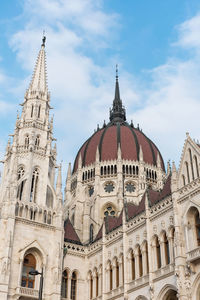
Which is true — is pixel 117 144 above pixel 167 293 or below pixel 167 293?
above

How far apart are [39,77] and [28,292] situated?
24867mm

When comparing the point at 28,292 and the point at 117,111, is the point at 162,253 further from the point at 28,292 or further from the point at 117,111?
the point at 117,111

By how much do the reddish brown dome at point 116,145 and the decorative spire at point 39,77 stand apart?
1234 centimetres

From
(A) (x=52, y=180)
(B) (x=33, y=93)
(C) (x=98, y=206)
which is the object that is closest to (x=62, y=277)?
(A) (x=52, y=180)

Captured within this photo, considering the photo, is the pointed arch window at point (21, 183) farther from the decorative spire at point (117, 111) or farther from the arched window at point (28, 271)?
the decorative spire at point (117, 111)

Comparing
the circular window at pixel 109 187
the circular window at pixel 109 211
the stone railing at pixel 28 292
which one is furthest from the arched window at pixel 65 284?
the circular window at pixel 109 187

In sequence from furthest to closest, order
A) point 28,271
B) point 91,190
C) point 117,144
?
1. point 117,144
2. point 91,190
3. point 28,271

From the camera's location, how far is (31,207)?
35688 mm

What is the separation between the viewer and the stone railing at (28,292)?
31.1 m

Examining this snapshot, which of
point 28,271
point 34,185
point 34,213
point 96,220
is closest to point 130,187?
point 96,220

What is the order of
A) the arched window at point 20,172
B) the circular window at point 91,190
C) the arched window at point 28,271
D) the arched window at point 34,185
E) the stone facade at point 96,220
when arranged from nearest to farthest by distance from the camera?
the stone facade at point 96,220 < the arched window at point 28,271 < the arched window at point 34,185 < the arched window at point 20,172 < the circular window at point 91,190

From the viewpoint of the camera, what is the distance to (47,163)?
4019 centimetres

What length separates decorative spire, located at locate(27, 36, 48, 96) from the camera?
1768 inches

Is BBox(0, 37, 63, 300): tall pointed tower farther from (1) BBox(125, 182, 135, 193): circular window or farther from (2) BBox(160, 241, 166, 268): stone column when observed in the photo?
(1) BBox(125, 182, 135, 193): circular window
